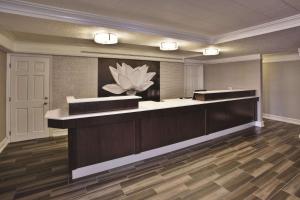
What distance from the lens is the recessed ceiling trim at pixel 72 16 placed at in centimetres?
225

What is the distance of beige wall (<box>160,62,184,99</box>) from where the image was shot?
6.13 m

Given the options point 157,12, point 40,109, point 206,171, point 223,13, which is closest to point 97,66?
point 40,109

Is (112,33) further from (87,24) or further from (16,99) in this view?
(16,99)

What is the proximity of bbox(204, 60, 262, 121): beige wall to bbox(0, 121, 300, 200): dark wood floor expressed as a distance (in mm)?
2384

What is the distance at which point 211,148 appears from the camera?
12.4 feet

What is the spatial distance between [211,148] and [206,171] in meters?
1.04

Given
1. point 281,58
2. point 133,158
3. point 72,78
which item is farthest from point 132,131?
point 281,58

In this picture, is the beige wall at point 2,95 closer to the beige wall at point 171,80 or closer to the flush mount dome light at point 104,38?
the flush mount dome light at point 104,38

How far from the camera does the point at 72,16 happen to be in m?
2.58

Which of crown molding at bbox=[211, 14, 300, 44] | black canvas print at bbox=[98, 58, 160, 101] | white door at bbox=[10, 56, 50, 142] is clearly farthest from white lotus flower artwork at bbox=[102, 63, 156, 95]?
crown molding at bbox=[211, 14, 300, 44]

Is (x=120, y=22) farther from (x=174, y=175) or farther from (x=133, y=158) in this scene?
(x=174, y=175)

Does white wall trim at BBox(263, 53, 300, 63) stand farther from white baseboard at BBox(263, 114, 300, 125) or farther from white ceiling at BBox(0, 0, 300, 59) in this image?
white ceiling at BBox(0, 0, 300, 59)

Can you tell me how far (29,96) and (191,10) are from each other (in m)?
4.29

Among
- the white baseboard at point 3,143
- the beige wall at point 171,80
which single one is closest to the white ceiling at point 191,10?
the beige wall at point 171,80
